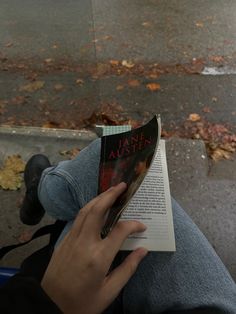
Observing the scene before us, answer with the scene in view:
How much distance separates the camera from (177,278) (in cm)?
105

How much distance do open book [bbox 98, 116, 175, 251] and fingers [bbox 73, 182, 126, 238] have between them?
0.02m

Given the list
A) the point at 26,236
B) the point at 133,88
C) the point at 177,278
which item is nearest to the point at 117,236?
the point at 177,278

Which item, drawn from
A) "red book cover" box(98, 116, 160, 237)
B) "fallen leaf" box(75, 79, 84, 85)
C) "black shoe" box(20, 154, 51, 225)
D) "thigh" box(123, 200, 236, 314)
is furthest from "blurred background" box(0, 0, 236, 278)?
"red book cover" box(98, 116, 160, 237)

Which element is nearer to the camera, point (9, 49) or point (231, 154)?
point (231, 154)

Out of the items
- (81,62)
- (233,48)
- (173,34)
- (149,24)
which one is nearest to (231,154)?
(81,62)

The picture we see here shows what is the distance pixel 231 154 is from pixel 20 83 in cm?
152

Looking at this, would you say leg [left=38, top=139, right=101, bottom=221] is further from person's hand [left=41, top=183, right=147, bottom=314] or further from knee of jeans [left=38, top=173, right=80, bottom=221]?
person's hand [left=41, top=183, right=147, bottom=314]

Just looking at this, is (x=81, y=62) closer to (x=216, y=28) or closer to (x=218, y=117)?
(x=218, y=117)

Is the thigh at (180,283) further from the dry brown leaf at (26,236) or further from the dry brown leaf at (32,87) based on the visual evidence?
the dry brown leaf at (32,87)

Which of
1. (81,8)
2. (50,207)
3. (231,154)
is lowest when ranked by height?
(231,154)

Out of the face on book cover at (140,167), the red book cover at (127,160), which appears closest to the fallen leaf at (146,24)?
the red book cover at (127,160)

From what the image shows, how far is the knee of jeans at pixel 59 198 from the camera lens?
1272mm

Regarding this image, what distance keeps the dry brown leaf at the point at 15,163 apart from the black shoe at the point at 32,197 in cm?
28

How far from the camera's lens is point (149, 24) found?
3.86 meters
